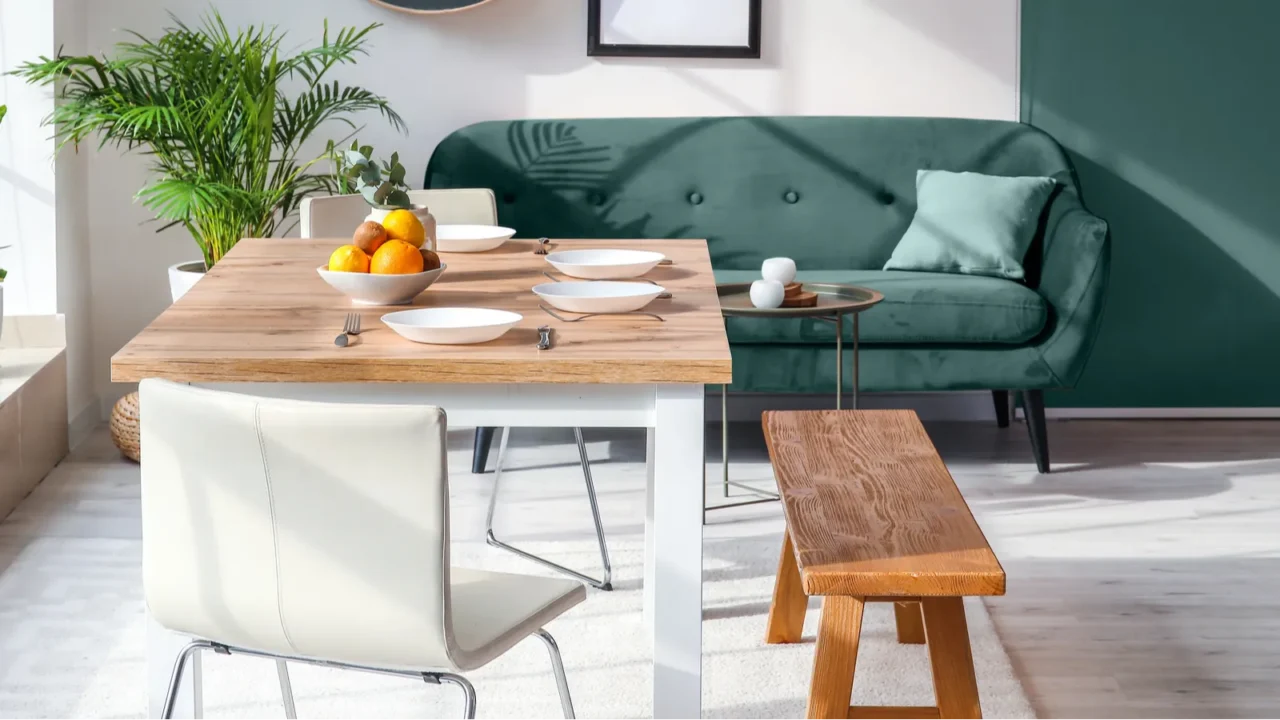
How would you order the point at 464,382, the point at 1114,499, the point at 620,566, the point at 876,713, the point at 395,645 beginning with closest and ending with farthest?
1. the point at 395,645
2. the point at 464,382
3. the point at 876,713
4. the point at 620,566
5. the point at 1114,499

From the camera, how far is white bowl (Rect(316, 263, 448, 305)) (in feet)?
6.97

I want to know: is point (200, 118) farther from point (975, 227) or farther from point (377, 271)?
point (975, 227)

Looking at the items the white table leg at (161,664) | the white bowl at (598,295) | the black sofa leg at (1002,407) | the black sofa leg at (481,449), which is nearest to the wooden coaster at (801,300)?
the white bowl at (598,295)

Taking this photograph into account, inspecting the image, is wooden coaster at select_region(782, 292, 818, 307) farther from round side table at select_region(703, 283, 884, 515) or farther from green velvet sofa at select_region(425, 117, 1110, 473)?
green velvet sofa at select_region(425, 117, 1110, 473)

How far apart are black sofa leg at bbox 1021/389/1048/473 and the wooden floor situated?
0.20 feet

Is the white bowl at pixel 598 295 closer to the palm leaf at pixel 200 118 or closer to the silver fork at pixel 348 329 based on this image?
the silver fork at pixel 348 329

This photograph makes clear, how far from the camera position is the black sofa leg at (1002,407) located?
4.45 metres

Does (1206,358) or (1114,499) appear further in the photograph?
(1206,358)

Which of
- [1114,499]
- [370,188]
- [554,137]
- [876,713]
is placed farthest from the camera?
[554,137]

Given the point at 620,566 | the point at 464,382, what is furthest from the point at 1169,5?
the point at 464,382

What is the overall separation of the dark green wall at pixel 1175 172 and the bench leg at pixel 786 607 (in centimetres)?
226

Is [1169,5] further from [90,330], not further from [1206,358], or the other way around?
[90,330]

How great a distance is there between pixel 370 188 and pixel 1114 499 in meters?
2.21

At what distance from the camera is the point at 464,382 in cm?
178
